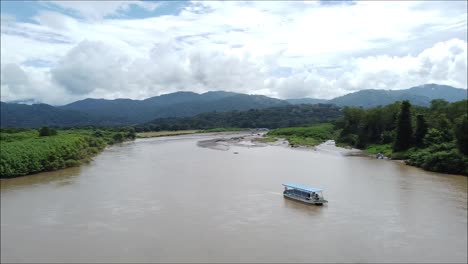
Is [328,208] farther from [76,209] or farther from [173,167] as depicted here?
[173,167]

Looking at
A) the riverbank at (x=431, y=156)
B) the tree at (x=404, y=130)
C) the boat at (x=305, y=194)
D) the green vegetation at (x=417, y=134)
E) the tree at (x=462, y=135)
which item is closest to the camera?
the boat at (x=305, y=194)

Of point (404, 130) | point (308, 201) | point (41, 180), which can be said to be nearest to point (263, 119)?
point (404, 130)

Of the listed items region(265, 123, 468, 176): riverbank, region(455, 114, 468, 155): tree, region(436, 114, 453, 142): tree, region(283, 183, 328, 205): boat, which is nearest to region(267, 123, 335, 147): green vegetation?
region(265, 123, 468, 176): riverbank

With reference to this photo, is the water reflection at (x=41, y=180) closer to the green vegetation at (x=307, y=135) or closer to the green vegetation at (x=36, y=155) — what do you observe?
the green vegetation at (x=36, y=155)

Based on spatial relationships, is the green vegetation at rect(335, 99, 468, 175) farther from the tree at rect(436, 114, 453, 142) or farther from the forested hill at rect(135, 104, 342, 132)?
the forested hill at rect(135, 104, 342, 132)

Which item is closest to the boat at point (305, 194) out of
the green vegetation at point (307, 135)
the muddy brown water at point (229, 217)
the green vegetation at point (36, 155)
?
the muddy brown water at point (229, 217)

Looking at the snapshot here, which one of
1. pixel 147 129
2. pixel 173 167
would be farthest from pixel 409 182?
pixel 147 129

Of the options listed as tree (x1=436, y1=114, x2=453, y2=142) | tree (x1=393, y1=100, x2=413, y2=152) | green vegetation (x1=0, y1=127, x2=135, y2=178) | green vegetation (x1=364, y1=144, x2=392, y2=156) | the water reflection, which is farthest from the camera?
green vegetation (x1=364, y1=144, x2=392, y2=156)
